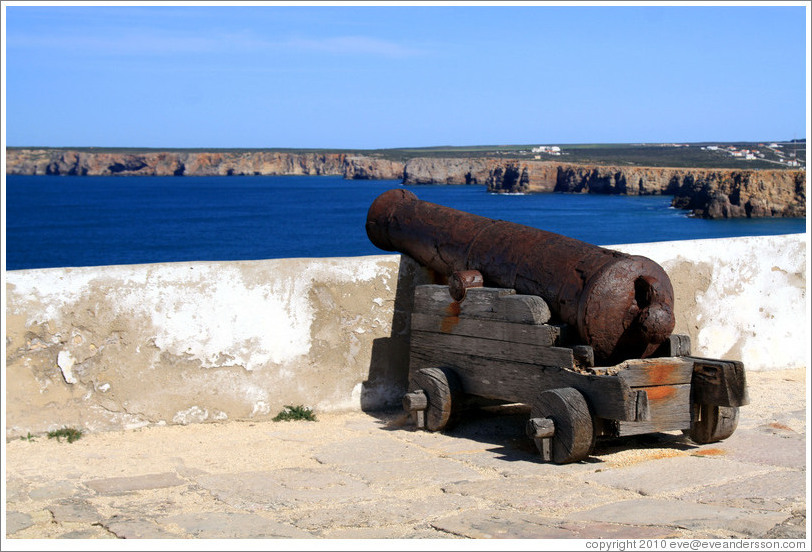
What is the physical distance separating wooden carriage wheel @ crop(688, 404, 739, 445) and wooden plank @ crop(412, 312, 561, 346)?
768mm

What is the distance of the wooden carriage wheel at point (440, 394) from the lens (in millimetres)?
4918

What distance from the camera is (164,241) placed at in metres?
51.5

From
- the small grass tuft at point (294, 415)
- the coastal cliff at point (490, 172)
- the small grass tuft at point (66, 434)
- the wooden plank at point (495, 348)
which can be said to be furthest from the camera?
the coastal cliff at point (490, 172)

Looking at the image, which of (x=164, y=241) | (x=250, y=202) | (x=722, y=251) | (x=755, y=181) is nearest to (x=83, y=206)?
(x=250, y=202)

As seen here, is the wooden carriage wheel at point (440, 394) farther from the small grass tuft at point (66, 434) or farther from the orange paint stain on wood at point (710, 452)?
the small grass tuft at point (66, 434)

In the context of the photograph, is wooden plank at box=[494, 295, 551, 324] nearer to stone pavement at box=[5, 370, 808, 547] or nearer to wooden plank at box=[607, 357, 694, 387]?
wooden plank at box=[607, 357, 694, 387]

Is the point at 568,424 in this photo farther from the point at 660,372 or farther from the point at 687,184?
the point at 687,184

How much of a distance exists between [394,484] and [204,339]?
162cm

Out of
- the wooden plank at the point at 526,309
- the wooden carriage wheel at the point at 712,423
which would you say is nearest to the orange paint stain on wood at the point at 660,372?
the wooden carriage wheel at the point at 712,423

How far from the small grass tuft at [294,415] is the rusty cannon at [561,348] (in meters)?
0.60

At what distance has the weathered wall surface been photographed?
4727 mm

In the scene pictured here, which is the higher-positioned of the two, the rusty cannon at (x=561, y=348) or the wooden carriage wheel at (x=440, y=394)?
the rusty cannon at (x=561, y=348)

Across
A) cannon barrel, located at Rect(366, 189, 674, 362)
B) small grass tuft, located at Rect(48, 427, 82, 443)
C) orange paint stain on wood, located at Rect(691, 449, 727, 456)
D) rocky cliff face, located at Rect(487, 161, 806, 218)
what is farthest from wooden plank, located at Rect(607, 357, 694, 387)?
rocky cliff face, located at Rect(487, 161, 806, 218)

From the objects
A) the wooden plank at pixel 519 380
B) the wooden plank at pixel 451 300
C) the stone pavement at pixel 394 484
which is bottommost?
the stone pavement at pixel 394 484
